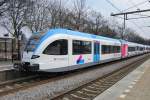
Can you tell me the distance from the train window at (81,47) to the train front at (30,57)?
2995mm

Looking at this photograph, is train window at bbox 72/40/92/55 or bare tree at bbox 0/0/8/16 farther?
bare tree at bbox 0/0/8/16

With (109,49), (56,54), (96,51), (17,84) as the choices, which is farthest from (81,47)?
(109,49)

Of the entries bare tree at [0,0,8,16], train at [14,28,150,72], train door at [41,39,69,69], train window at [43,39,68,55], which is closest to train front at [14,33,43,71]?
train at [14,28,150,72]

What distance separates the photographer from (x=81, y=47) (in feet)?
66.8

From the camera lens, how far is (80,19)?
42844mm

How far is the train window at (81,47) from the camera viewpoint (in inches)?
745

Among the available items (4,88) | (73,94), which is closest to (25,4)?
(4,88)

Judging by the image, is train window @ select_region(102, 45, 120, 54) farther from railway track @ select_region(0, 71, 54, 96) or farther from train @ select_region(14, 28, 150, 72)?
railway track @ select_region(0, 71, 54, 96)

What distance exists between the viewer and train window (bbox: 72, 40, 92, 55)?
62.0 ft

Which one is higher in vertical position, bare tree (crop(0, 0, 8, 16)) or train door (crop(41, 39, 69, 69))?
bare tree (crop(0, 0, 8, 16))

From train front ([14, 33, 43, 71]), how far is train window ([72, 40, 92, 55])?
299 cm

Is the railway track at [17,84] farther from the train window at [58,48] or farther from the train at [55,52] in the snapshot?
the train window at [58,48]

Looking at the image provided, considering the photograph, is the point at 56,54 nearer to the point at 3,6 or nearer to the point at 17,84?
the point at 17,84

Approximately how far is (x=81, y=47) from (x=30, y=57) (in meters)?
5.27
